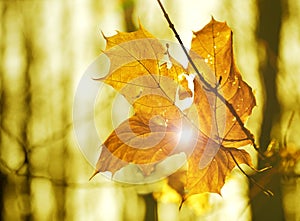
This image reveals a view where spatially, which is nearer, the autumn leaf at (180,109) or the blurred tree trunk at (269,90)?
the autumn leaf at (180,109)

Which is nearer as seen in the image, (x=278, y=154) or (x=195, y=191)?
(x=195, y=191)

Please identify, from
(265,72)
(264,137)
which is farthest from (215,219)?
(265,72)

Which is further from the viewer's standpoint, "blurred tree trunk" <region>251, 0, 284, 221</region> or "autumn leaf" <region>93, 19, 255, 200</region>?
"blurred tree trunk" <region>251, 0, 284, 221</region>

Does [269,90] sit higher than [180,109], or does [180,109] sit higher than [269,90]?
[180,109]

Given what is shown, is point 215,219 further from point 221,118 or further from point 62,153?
point 62,153
